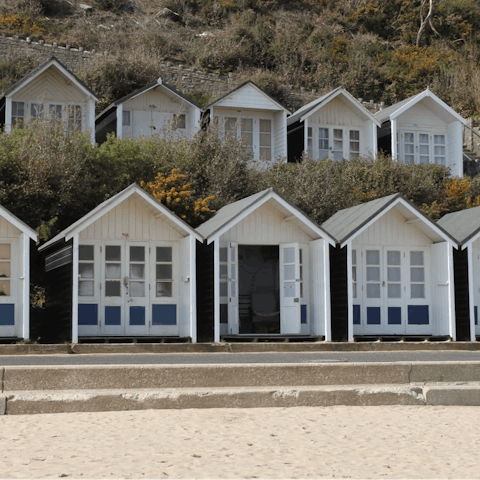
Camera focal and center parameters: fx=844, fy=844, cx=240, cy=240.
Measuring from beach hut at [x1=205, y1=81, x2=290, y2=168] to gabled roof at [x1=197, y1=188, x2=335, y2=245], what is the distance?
1178cm

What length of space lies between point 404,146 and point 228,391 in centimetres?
2613

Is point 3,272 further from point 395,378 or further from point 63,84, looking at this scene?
point 63,84

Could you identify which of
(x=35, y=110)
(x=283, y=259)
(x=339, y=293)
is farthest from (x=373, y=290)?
(x=35, y=110)

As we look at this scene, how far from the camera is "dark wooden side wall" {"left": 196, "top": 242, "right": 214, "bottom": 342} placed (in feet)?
63.4

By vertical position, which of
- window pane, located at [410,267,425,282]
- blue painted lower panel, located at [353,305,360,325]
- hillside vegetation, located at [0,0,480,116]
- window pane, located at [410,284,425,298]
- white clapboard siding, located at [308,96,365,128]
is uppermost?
hillside vegetation, located at [0,0,480,116]

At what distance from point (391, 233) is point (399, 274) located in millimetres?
1086

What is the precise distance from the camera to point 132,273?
770 inches

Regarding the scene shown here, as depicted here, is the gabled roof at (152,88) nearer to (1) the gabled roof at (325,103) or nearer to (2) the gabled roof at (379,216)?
(1) the gabled roof at (325,103)

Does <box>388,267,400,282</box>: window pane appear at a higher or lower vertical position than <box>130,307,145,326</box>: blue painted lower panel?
higher

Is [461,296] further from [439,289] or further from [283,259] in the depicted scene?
[283,259]

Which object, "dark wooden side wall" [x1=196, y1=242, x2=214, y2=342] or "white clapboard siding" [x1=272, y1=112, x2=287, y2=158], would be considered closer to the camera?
"dark wooden side wall" [x1=196, y1=242, x2=214, y2=342]

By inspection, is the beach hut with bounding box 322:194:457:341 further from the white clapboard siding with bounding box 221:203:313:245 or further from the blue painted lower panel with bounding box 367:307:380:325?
the white clapboard siding with bounding box 221:203:313:245

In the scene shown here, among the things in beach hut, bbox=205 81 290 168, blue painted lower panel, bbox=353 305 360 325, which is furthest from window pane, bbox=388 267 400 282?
beach hut, bbox=205 81 290 168

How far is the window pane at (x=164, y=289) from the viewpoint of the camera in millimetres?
19766
